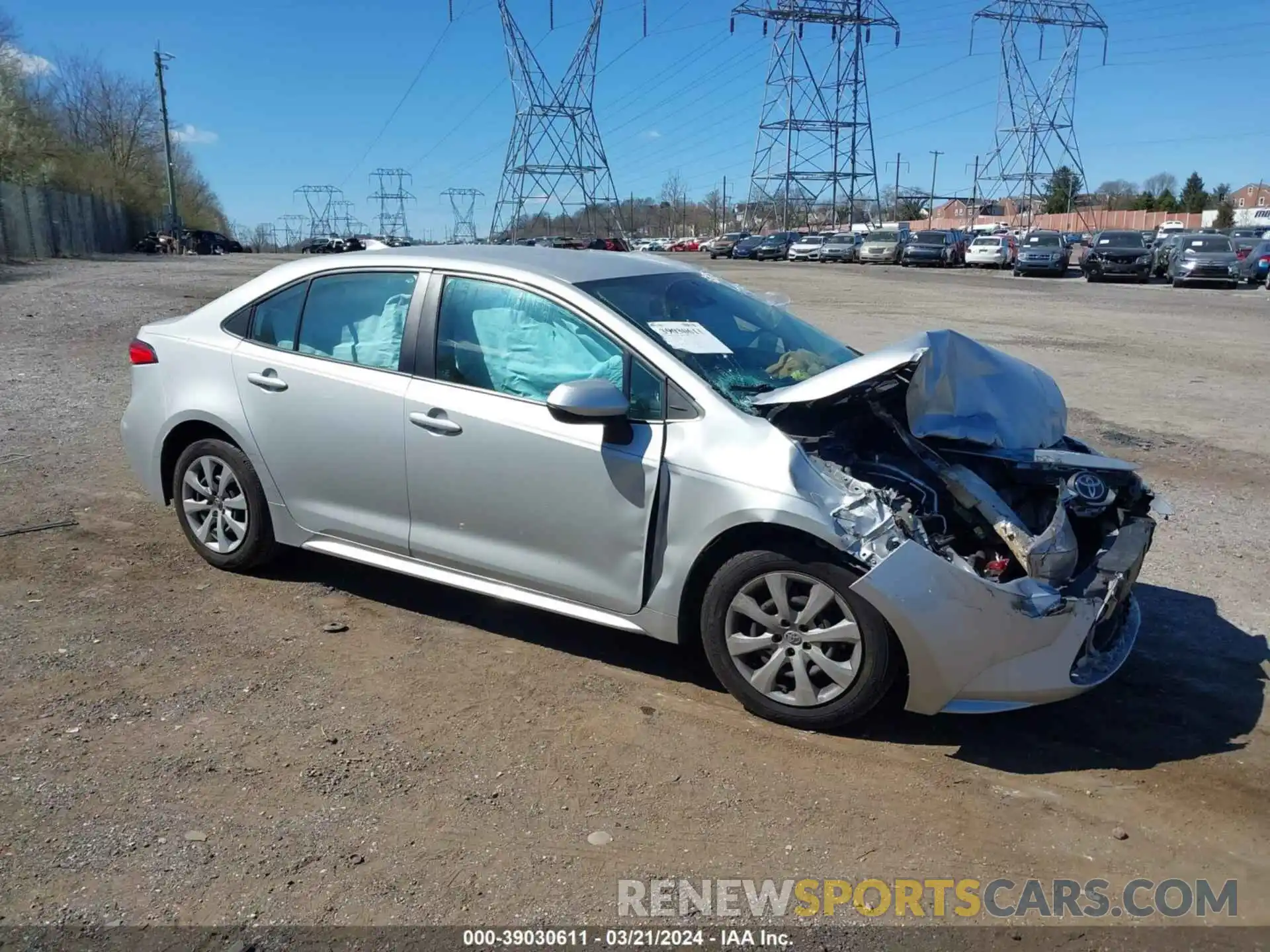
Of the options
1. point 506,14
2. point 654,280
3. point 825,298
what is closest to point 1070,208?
point 506,14

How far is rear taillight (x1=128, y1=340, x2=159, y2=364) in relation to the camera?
17.6ft

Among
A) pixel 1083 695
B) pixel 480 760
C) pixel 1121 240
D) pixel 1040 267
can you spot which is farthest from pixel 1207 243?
pixel 480 760

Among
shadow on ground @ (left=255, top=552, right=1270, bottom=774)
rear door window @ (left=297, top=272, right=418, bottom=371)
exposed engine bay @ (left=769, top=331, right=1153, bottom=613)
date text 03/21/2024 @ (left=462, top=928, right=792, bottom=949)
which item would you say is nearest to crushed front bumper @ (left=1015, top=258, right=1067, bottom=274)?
shadow on ground @ (left=255, top=552, right=1270, bottom=774)

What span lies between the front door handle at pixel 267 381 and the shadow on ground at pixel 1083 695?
3.37 feet

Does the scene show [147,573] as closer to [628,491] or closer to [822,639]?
[628,491]

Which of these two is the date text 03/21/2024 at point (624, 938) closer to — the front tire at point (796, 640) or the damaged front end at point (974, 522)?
the front tire at point (796, 640)

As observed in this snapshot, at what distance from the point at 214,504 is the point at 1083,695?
4.19 meters

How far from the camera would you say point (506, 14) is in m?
47.8

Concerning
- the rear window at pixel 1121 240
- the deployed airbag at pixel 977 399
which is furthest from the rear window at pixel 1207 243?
the deployed airbag at pixel 977 399

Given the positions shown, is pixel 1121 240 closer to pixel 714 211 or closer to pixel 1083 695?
pixel 1083 695

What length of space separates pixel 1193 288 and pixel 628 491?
33.6m

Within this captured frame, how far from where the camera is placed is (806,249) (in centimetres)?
5547

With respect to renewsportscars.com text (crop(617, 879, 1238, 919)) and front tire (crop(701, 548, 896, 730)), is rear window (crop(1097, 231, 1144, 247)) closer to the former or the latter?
front tire (crop(701, 548, 896, 730))

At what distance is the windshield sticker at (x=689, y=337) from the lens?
166 inches
